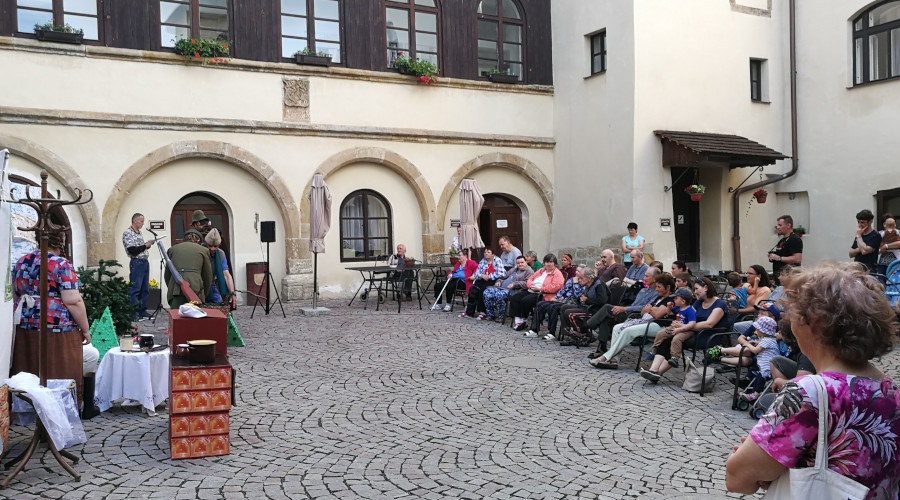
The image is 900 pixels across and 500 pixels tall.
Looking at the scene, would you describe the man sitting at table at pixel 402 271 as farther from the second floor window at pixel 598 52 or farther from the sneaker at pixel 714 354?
the sneaker at pixel 714 354

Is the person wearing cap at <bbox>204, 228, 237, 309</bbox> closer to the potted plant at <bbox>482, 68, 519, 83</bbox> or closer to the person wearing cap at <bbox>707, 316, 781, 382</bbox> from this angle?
the person wearing cap at <bbox>707, 316, 781, 382</bbox>

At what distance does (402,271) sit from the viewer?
14.8 m

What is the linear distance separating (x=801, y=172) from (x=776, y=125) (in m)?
1.23

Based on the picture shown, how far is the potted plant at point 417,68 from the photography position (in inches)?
A: 647

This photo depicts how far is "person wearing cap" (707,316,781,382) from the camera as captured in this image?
6.64 metres

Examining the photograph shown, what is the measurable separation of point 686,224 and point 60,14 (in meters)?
13.5

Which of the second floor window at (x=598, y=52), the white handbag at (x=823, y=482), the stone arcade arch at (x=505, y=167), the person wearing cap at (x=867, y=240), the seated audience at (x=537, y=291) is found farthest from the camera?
the stone arcade arch at (x=505, y=167)

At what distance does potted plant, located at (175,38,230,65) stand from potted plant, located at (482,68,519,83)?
19.3 feet

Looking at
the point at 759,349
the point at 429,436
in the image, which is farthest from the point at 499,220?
the point at 429,436

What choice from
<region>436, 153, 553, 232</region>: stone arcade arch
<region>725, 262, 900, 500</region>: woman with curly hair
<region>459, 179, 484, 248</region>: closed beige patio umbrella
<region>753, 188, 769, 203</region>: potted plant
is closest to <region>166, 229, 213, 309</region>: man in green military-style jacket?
<region>459, 179, 484, 248</region>: closed beige patio umbrella

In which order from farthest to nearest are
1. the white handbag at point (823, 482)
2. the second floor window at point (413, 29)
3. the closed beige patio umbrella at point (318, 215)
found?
the second floor window at point (413, 29), the closed beige patio umbrella at point (318, 215), the white handbag at point (823, 482)

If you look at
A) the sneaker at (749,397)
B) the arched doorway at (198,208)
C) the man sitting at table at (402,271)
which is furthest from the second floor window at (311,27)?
the sneaker at (749,397)

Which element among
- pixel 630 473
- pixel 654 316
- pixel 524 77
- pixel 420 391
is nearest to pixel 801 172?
pixel 524 77

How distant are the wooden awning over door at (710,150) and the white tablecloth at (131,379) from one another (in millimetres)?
11690
